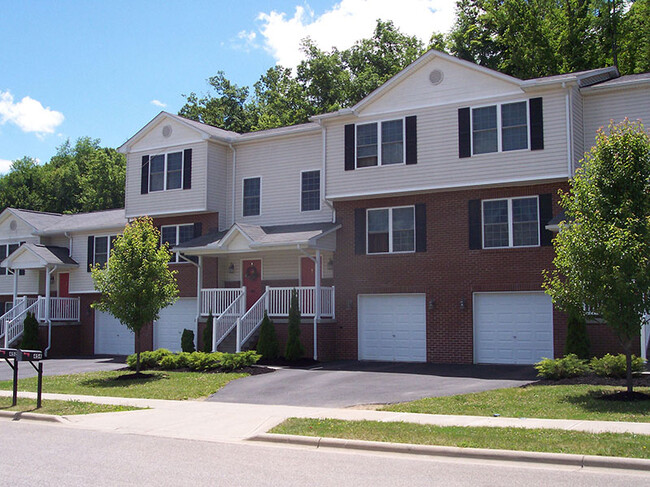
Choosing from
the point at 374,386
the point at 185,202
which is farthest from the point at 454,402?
the point at 185,202

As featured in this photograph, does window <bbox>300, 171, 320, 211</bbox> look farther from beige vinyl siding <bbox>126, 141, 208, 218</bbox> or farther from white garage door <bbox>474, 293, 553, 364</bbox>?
white garage door <bbox>474, 293, 553, 364</bbox>

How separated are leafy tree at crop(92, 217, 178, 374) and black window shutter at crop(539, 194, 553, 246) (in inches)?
Result: 446

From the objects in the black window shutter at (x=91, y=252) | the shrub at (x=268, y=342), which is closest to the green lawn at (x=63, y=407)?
the shrub at (x=268, y=342)

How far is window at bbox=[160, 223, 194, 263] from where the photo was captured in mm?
28750

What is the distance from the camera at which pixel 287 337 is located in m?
23.9

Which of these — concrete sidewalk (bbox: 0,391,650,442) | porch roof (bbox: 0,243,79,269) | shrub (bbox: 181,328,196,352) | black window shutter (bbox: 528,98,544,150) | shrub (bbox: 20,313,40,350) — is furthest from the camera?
porch roof (bbox: 0,243,79,269)

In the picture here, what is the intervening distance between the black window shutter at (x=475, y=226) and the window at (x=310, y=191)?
6.48 meters

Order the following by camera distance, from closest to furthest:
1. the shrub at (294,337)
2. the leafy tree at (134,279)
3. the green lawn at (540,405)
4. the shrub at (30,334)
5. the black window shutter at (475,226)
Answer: the green lawn at (540,405), the leafy tree at (134,279), the black window shutter at (475,226), the shrub at (294,337), the shrub at (30,334)

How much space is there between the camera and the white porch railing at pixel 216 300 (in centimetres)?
2581

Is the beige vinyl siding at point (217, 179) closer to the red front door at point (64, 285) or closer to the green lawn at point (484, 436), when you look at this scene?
the red front door at point (64, 285)

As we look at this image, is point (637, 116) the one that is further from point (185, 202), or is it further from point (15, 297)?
point (15, 297)

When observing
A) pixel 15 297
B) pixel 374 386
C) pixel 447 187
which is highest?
pixel 447 187

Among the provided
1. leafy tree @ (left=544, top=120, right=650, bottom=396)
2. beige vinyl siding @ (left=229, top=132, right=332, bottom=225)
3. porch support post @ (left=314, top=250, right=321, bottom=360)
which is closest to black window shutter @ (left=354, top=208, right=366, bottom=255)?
porch support post @ (left=314, top=250, right=321, bottom=360)

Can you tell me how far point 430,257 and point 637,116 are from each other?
7.56m
